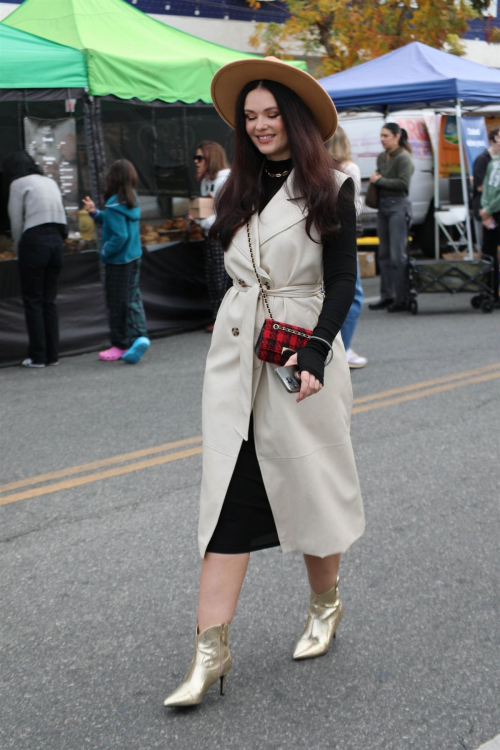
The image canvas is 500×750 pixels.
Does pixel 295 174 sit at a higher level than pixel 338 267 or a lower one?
higher

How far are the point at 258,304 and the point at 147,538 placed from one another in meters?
1.80

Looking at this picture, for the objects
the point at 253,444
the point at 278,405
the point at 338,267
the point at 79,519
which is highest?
the point at 338,267

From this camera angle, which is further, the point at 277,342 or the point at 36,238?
the point at 36,238

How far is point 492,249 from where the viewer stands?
1156cm

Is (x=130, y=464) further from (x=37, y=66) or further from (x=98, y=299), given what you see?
(x=37, y=66)

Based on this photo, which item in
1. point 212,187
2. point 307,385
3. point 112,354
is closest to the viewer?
point 307,385

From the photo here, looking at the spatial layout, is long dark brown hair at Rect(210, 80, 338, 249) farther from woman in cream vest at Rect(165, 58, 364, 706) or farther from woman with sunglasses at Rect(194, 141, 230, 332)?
woman with sunglasses at Rect(194, 141, 230, 332)

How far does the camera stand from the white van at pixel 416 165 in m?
16.4

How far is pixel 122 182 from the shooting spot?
8398 millimetres

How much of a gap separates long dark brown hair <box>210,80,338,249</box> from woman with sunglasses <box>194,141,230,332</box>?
21.3 ft

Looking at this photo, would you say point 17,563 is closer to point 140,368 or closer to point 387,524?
point 387,524

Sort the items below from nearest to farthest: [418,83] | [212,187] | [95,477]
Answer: [95,477] → [212,187] → [418,83]

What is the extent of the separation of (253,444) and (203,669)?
0.68 meters

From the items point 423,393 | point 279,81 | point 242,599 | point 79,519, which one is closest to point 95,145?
point 423,393
